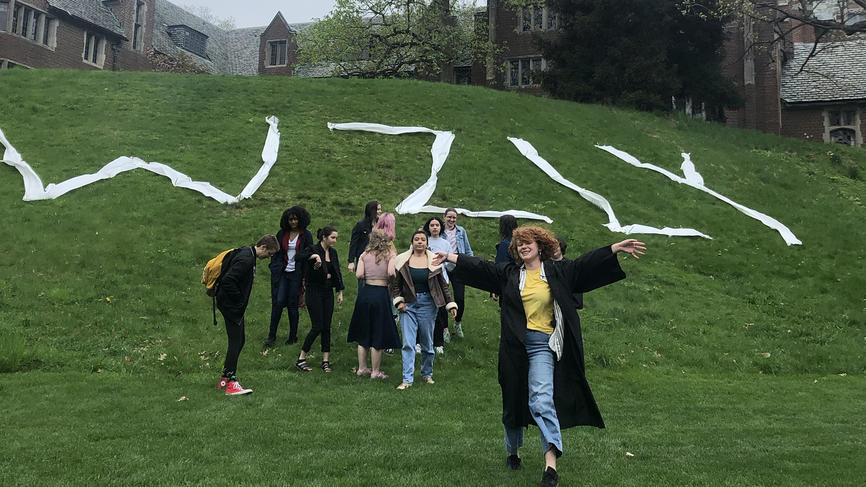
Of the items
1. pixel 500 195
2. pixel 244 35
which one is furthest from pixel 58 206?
pixel 244 35

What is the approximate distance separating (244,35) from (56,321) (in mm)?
52043

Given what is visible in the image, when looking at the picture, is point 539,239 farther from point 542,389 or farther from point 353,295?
point 353,295

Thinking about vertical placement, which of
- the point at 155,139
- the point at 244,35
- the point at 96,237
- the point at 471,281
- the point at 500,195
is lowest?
the point at 471,281

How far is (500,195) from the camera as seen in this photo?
18.5m

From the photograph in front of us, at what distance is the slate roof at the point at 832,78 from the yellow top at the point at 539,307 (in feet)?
115

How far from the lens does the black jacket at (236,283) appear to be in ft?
24.2

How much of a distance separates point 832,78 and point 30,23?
47.7m

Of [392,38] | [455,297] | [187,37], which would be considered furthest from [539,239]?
[187,37]

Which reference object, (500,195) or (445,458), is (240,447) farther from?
(500,195)

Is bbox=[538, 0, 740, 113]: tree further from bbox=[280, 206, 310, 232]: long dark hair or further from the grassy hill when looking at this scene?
bbox=[280, 206, 310, 232]: long dark hair

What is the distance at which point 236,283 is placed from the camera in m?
7.41

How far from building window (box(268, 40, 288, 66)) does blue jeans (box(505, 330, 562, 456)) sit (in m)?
48.9

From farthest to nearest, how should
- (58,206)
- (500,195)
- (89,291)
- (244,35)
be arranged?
(244,35), (500,195), (58,206), (89,291)

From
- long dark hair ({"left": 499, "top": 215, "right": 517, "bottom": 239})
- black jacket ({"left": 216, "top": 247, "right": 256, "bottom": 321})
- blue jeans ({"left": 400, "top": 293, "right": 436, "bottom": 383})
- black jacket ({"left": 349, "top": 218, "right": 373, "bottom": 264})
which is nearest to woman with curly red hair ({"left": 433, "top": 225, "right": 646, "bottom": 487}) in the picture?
blue jeans ({"left": 400, "top": 293, "right": 436, "bottom": 383})
